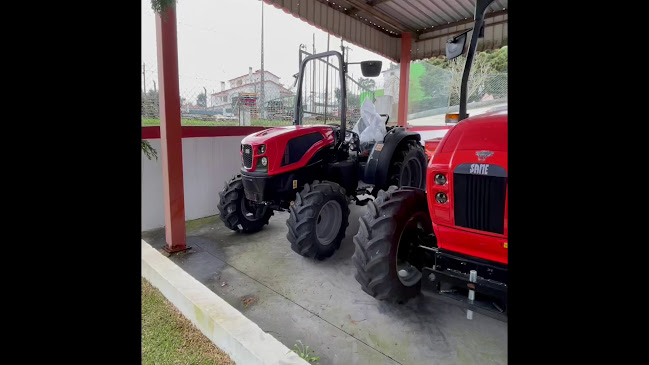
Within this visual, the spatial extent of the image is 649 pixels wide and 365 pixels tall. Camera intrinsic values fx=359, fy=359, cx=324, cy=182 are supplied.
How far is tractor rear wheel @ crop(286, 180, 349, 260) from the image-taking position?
10.2 ft

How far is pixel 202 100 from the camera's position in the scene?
16.6ft

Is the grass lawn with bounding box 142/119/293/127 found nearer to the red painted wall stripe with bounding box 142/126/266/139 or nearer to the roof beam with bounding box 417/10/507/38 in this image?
the red painted wall stripe with bounding box 142/126/266/139

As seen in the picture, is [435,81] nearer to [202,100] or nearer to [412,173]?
[412,173]

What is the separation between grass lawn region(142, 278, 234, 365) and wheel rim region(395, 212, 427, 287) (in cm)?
119

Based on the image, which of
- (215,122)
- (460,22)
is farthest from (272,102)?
(460,22)

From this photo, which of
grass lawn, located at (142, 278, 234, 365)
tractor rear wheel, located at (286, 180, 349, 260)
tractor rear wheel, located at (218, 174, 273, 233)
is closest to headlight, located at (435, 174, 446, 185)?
tractor rear wheel, located at (286, 180, 349, 260)

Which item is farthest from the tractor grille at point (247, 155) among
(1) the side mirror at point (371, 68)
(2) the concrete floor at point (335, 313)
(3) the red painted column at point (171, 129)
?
(1) the side mirror at point (371, 68)

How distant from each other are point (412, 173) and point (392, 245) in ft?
8.67

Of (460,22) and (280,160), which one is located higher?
(460,22)
